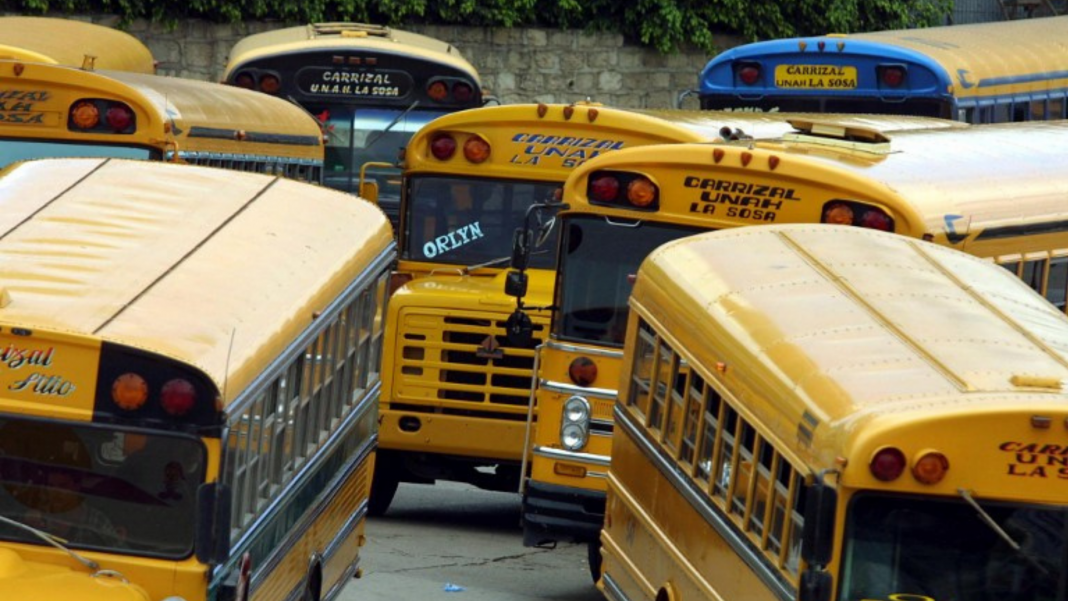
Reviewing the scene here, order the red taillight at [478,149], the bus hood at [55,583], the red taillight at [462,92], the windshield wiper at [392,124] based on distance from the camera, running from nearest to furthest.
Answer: the bus hood at [55,583] → the red taillight at [478,149] → the windshield wiper at [392,124] → the red taillight at [462,92]

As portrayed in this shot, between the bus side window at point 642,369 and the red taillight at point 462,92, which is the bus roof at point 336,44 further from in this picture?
the bus side window at point 642,369

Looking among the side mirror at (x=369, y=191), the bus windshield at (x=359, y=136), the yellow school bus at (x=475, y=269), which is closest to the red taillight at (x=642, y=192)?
the yellow school bus at (x=475, y=269)

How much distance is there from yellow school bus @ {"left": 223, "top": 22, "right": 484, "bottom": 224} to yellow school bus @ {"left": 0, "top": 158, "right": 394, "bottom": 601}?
8.53 meters

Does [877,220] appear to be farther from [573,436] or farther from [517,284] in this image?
[517,284]

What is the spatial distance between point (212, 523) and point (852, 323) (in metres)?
2.21

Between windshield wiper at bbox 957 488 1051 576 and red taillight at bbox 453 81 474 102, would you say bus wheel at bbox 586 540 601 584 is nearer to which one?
windshield wiper at bbox 957 488 1051 576

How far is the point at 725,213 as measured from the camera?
404 inches

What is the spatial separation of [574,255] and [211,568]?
14.6 feet

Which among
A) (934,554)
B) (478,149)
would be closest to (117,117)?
(478,149)

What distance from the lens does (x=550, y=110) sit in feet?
41.7

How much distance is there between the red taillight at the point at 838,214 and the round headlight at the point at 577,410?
5.99 feet

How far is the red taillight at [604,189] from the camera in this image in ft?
35.0

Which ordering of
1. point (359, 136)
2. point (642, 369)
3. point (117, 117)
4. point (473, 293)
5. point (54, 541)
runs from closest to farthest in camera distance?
point (54, 541), point (642, 369), point (117, 117), point (473, 293), point (359, 136)

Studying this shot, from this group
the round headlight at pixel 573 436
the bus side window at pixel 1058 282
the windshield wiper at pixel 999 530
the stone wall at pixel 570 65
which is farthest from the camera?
the stone wall at pixel 570 65
